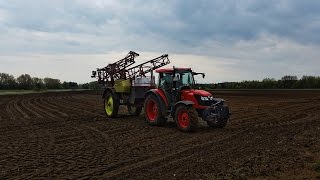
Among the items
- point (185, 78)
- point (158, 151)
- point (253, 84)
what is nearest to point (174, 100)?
point (185, 78)

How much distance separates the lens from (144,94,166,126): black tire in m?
15.3

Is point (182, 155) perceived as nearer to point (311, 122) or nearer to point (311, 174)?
point (311, 174)

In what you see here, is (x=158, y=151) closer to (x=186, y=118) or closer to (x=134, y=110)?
(x=186, y=118)

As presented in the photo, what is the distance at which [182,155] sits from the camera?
32.3ft

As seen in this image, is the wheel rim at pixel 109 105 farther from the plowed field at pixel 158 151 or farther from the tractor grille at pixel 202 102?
the tractor grille at pixel 202 102

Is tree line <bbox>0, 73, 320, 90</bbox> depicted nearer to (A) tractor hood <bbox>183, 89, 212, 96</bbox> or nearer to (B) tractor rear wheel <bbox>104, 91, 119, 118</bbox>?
(B) tractor rear wheel <bbox>104, 91, 119, 118</bbox>

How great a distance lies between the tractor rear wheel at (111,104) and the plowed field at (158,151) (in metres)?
2.94

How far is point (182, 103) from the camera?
14.0m

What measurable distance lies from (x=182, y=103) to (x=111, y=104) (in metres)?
6.21

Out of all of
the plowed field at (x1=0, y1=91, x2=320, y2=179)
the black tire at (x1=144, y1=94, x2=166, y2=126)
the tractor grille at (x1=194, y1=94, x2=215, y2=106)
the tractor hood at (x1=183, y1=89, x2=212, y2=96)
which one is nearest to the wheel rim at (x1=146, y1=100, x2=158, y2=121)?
the black tire at (x1=144, y1=94, x2=166, y2=126)

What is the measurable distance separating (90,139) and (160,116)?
3.41m

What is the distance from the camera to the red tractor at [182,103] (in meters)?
13.9

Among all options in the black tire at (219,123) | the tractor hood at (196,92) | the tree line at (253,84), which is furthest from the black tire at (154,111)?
the tree line at (253,84)

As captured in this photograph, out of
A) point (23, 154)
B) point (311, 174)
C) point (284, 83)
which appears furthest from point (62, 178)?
point (284, 83)
